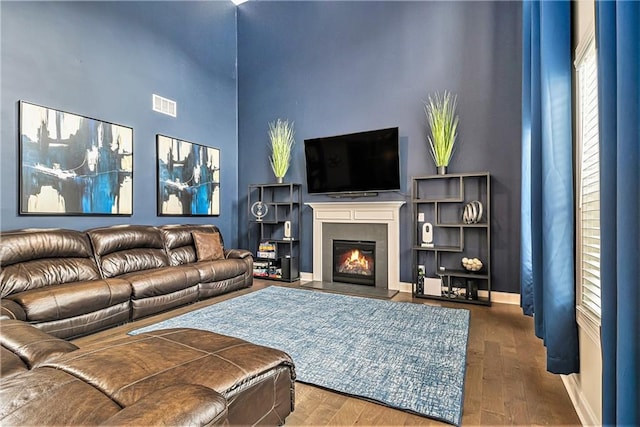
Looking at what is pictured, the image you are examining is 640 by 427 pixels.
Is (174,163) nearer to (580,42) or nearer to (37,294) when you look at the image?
(37,294)

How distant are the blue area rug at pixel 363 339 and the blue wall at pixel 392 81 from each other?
1400 millimetres

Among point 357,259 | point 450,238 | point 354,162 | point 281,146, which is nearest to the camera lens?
point 450,238

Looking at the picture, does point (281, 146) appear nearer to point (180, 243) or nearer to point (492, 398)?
point (180, 243)

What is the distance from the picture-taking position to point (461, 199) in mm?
4004

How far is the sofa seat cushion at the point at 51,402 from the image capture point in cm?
93

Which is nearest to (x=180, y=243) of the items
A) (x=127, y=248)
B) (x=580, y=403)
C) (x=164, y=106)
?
(x=127, y=248)

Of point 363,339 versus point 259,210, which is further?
point 259,210


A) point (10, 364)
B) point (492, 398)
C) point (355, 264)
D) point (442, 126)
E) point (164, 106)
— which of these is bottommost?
point (492, 398)

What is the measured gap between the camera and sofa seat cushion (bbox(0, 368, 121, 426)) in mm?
928

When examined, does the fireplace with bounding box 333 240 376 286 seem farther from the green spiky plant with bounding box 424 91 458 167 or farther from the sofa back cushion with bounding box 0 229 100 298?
the sofa back cushion with bounding box 0 229 100 298

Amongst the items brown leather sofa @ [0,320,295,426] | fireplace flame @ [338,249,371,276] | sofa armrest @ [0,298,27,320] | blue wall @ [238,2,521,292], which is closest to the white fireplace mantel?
blue wall @ [238,2,521,292]

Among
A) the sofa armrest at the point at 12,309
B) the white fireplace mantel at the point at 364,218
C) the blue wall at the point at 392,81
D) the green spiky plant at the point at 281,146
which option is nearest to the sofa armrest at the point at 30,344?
the sofa armrest at the point at 12,309

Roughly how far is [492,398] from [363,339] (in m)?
1.03

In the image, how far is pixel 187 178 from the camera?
199 inches
